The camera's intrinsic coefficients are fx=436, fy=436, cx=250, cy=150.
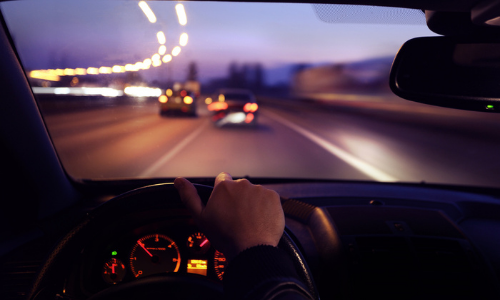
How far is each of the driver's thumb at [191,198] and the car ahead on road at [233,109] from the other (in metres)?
16.1

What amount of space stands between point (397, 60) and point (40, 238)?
2675 millimetres

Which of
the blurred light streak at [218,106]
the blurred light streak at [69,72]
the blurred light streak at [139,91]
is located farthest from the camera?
the blurred light streak at [218,106]

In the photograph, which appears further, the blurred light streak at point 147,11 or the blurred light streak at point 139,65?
the blurred light streak at point 139,65

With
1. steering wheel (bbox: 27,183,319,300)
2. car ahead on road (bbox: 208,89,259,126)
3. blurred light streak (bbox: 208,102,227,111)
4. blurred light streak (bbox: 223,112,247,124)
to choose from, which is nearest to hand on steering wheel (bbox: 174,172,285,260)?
steering wheel (bbox: 27,183,319,300)

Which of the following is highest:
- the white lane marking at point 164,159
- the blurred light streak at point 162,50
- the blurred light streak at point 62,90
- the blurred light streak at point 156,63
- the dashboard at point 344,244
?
the blurred light streak at point 162,50

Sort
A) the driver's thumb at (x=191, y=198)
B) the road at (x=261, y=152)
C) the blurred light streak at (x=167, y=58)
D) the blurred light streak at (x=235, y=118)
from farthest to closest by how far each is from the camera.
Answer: the blurred light streak at (x=235, y=118) → the road at (x=261, y=152) → the blurred light streak at (x=167, y=58) → the driver's thumb at (x=191, y=198)

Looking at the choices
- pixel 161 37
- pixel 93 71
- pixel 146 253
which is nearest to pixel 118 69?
pixel 93 71

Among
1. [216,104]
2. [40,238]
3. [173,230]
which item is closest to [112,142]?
[40,238]

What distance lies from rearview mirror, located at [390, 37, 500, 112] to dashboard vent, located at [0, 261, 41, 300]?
8.66ft

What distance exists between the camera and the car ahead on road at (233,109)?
18.1m

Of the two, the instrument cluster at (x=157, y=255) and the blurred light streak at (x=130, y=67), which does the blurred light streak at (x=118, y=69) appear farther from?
the instrument cluster at (x=157, y=255)

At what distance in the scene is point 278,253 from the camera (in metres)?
1.41

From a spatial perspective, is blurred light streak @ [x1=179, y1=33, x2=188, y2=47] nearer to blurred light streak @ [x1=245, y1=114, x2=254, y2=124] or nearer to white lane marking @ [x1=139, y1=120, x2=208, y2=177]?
white lane marking @ [x1=139, y1=120, x2=208, y2=177]

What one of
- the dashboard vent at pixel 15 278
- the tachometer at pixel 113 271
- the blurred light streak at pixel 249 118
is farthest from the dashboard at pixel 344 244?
the blurred light streak at pixel 249 118
